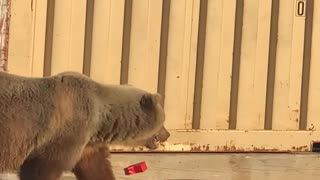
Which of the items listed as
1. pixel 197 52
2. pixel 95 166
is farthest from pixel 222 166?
pixel 95 166

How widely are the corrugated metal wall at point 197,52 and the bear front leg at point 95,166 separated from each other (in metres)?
1.03

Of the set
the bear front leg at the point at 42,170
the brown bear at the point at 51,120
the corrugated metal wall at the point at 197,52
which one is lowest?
the bear front leg at the point at 42,170

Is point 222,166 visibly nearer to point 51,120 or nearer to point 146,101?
point 146,101

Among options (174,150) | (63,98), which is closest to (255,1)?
(174,150)

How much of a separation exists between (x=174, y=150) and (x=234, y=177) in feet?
1.88

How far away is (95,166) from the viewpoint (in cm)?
677

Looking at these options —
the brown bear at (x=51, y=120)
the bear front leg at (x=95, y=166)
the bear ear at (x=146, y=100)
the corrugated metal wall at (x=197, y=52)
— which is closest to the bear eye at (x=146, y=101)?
the bear ear at (x=146, y=100)

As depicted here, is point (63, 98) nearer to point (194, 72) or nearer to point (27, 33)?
point (27, 33)

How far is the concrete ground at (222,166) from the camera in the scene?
25.4 ft

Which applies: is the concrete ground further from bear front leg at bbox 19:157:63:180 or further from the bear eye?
bear front leg at bbox 19:157:63:180

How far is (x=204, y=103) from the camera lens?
8.01 meters

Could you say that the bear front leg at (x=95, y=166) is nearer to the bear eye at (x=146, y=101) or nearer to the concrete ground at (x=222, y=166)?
the bear eye at (x=146, y=101)

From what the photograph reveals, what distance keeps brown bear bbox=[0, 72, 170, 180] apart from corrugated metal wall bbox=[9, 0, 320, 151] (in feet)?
3.99

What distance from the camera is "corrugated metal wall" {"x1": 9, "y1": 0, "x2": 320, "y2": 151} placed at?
7.48 meters
